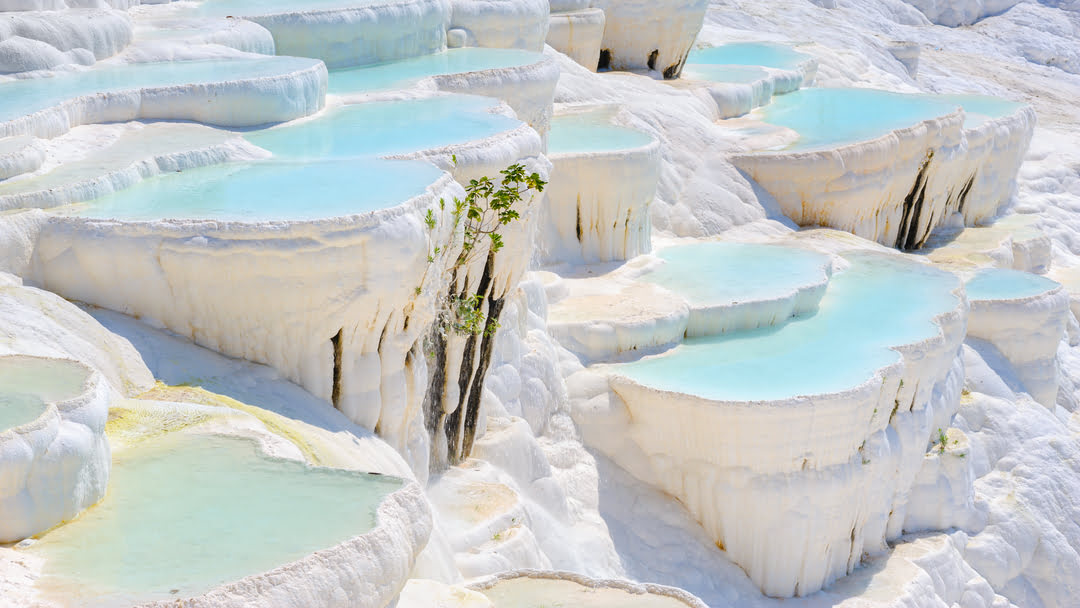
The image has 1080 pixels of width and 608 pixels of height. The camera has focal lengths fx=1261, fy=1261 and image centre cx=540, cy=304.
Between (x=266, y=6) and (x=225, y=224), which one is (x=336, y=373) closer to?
(x=225, y=224)

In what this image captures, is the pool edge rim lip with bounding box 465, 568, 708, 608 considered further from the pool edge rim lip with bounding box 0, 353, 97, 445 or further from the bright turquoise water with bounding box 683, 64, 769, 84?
the bright turquoise water with bounding box 683, 64, 769, 84

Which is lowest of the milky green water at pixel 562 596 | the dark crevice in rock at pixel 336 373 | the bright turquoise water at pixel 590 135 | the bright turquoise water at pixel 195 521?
the milky green water at pixel 562 596

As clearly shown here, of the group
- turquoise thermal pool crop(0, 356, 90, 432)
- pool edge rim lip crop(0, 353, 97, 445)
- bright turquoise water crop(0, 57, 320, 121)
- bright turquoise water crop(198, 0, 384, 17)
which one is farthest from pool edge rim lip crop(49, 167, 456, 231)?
bright turquoise water crop(198, 0, 384, 17)

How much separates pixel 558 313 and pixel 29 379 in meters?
6.26

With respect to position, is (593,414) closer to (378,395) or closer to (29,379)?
(378,395)

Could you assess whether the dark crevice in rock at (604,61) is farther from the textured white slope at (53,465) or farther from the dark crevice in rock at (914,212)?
the textured white slope at (53,465)

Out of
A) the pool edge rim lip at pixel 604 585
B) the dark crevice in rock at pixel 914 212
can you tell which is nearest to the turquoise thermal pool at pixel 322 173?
the pool edge rim lip at pixel 604 585

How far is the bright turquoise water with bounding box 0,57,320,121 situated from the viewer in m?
8.38

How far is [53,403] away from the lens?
495cm

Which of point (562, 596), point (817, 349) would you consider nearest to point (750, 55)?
point (817, 349)

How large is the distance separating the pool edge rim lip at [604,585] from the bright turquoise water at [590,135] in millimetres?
6274

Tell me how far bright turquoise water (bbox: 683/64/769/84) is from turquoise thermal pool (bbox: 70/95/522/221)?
8384 mm

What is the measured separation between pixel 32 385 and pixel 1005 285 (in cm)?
1169

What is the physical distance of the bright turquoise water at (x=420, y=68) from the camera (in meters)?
10.9
